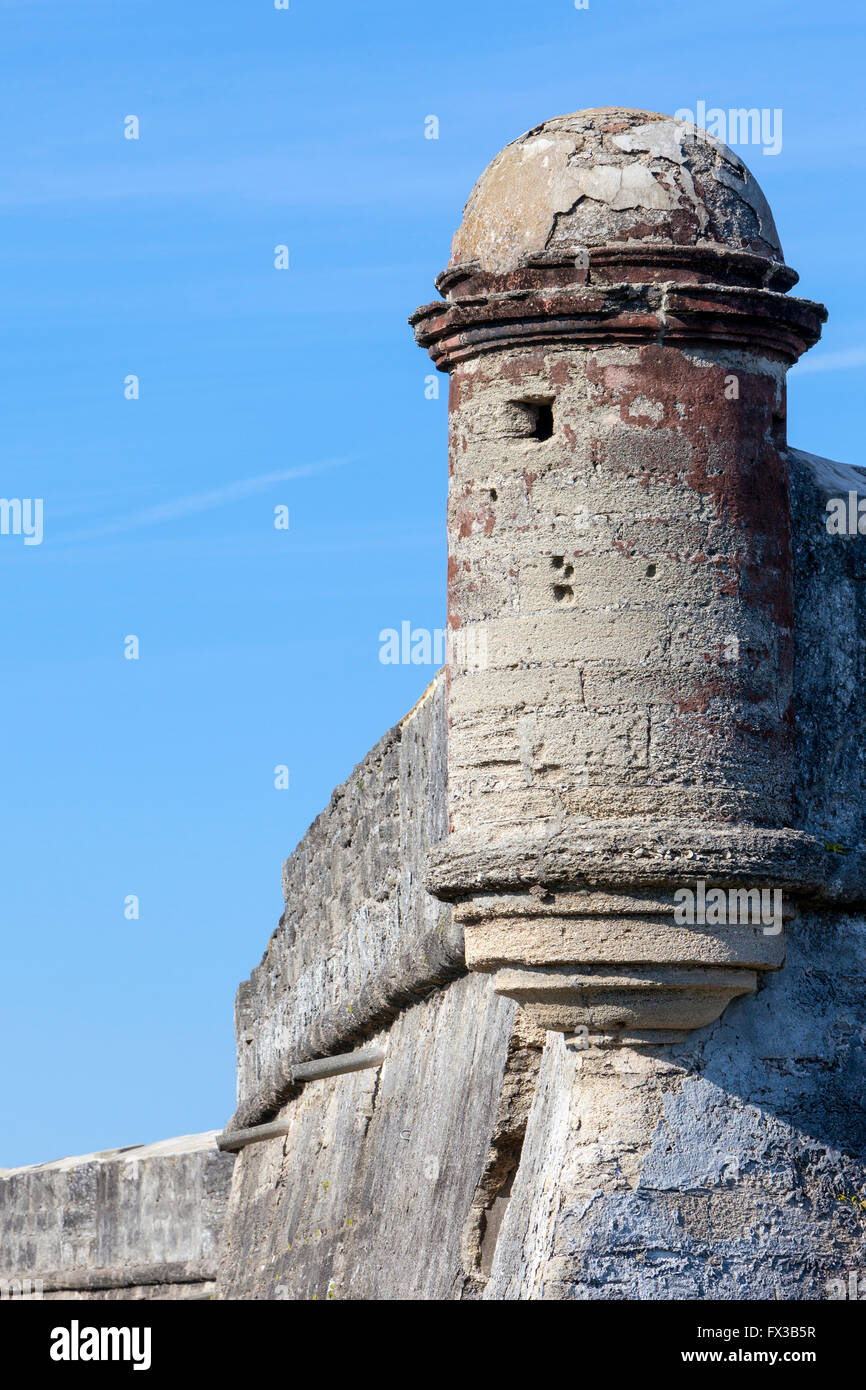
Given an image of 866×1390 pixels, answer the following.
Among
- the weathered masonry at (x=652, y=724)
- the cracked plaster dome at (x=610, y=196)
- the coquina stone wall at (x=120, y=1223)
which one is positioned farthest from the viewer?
the coquina stone wall at (x=120, y=1223)

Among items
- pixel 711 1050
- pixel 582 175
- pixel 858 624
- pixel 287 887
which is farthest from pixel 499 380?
pixel 287 887

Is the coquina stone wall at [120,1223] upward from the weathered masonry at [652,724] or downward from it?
downward

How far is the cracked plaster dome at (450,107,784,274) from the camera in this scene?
19.1ft

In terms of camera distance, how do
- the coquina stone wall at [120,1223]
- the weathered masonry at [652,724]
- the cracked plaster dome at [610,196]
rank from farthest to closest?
1. the coquina stone wall at [120,1223]
2. the cracked plaster dome at [610,196]
3. the weathered masonry at [652,724]

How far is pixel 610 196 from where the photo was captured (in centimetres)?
584

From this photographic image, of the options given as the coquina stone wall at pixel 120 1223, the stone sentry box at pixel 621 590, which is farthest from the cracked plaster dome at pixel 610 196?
the coquina stone wall at pixel 120 1223

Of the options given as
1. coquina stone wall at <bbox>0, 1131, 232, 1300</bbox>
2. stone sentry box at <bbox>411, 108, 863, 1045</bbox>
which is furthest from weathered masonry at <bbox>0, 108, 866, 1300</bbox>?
coquina stone wall at <bbox>0, 1131, 232, 1300</bbox>

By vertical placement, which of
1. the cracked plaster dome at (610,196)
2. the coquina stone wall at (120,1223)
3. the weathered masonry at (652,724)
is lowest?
the coquina stone wall at (120,1223)

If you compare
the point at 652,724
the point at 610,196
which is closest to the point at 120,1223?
the point at 652,724

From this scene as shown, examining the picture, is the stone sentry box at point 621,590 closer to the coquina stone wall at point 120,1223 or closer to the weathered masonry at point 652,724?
the weathered masonry at point 652,724

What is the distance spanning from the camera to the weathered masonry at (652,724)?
562 centimetres

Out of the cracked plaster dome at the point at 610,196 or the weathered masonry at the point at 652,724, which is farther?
the cracked plaster dome at the point at 610,196

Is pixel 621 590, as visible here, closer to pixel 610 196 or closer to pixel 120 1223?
pixel 610 196
